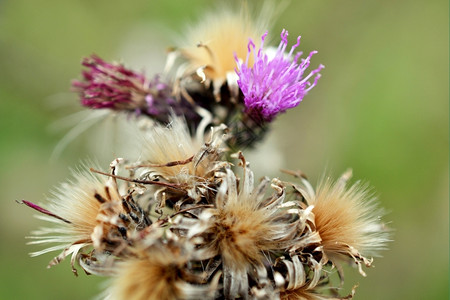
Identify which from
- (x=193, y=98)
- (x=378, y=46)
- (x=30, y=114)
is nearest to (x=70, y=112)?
(x=30, y=114)

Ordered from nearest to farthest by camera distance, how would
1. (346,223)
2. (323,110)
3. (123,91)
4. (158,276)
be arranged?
(158,276) < (346,223) < (123,91) < (323,110)

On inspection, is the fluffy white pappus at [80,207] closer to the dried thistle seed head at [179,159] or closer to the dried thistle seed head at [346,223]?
the dried thistle seed head at [179,159]

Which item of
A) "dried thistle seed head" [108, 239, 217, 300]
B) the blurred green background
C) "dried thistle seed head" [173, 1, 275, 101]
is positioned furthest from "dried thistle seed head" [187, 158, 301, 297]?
the blurred green background

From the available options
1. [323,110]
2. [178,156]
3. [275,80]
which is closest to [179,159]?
[178,156]

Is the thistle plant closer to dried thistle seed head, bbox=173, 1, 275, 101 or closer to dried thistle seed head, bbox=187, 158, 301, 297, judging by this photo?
dried thistle seed head, bbox=187, 158, 301, 297

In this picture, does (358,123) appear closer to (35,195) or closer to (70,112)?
(70,112)

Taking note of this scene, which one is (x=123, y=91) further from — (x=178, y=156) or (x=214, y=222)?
(x=214, y=222)
